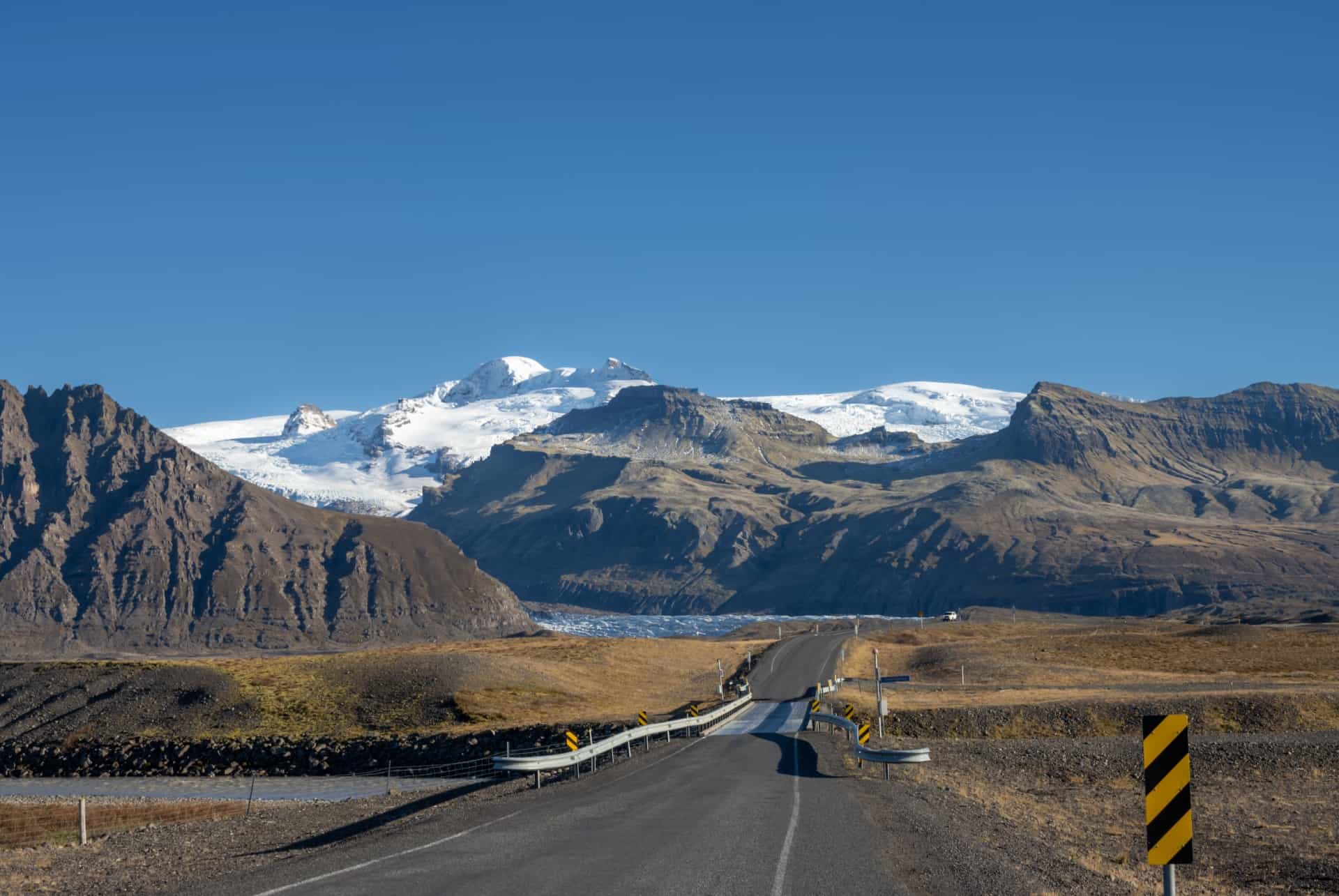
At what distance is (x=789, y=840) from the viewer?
85.7 ft

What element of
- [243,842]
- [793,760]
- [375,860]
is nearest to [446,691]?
[793,760]

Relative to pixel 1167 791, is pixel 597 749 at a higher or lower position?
lower

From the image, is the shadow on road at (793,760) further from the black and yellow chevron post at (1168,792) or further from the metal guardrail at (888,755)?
the black and yellow chevron post at (1168,792)

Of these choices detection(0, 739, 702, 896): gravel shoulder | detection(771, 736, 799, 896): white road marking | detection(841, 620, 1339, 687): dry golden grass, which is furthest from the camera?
detection(841, 620, 1339, 687): dry golden grass

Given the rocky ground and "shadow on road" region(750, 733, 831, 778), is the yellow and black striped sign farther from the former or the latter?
"shadow on road" region(750, 733, 831, 778)

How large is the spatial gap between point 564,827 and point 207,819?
72.6ft

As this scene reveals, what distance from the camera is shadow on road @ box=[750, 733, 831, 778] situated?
41.4m

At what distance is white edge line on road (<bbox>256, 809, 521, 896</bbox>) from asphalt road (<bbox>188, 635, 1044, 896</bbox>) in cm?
6

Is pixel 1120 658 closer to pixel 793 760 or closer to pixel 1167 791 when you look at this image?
pixel 793 760

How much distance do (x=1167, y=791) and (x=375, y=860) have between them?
47.8ft

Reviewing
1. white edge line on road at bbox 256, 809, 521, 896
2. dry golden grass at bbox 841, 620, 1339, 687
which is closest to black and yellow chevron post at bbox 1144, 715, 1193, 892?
white edge line on road at bbox 256, 809, 521, 896

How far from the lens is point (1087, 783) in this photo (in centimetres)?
4812

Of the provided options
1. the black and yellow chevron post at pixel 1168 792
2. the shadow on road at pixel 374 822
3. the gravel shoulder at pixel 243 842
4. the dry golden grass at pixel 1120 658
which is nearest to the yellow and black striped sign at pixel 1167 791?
the black and yellow chevron post at pixel 1168 792

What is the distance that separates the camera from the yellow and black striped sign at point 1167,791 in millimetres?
16203
